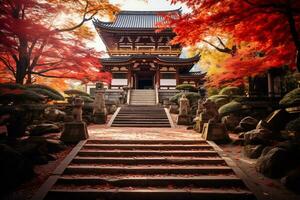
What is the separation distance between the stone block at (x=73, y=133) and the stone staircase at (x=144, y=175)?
1.55 feet

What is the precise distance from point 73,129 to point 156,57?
1919 cm

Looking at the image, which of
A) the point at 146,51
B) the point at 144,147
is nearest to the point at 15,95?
the point at 144,147

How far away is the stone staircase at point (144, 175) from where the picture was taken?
5.18 meters

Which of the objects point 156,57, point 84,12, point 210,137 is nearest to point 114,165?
point 210,137

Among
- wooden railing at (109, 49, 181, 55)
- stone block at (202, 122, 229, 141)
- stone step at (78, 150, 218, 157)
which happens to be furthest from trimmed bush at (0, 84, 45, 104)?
wooden railing at (109, 49, 181, 55)

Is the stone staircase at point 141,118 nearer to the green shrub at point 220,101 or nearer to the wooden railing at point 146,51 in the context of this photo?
the green shrub at point 220,101

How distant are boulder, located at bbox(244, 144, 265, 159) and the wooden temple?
1965 cm

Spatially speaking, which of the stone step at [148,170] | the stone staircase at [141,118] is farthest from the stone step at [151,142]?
the stone staircase at [141,118]

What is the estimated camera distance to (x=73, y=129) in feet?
28.2

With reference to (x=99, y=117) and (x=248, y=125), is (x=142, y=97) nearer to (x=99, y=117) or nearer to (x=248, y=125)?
(x=99, y=117)

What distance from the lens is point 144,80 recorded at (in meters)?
32.2

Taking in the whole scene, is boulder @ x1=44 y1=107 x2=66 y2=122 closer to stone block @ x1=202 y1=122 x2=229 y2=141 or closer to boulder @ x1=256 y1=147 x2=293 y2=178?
stone block @ x1=202 y1=122 x2=229 y2=141

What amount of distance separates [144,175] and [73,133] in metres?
3.70

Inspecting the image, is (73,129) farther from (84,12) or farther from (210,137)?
(84,12)
